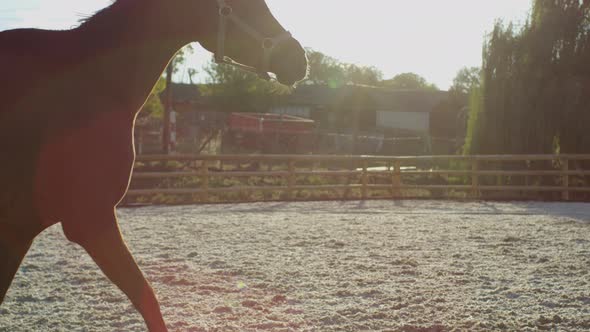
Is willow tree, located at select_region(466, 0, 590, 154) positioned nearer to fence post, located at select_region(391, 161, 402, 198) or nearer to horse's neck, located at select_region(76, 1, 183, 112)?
fence post, located at select_region(391, 161, 402, 198)

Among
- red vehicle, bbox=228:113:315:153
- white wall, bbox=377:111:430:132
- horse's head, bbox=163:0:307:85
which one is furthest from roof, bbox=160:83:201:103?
horse's head, bbox=163:0:307:85

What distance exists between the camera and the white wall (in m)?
52.2

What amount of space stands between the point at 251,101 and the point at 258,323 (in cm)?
4426

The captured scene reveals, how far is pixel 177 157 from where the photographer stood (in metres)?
14.5

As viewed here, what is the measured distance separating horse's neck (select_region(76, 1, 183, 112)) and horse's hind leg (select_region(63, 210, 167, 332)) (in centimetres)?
58

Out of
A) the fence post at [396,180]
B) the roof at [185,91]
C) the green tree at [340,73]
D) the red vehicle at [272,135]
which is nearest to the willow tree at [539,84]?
the fence post at [396,180]

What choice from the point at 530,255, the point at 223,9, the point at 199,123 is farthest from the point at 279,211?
the point at 199,123

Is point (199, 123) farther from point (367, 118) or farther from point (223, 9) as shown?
point (223, 9)

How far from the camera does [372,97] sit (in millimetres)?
52000

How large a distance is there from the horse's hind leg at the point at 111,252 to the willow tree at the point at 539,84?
17042 mm

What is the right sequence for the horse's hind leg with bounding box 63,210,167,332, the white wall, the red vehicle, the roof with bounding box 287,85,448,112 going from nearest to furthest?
the horse's hind leg with bounding box 63,210,167,332 → the red vehicle → the roof with bounding box 287,85,448,112 → the white wall

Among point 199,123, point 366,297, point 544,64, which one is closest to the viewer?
point 366,297

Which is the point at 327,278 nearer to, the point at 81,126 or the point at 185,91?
the point at 81,126

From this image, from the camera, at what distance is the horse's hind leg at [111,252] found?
2756mm
